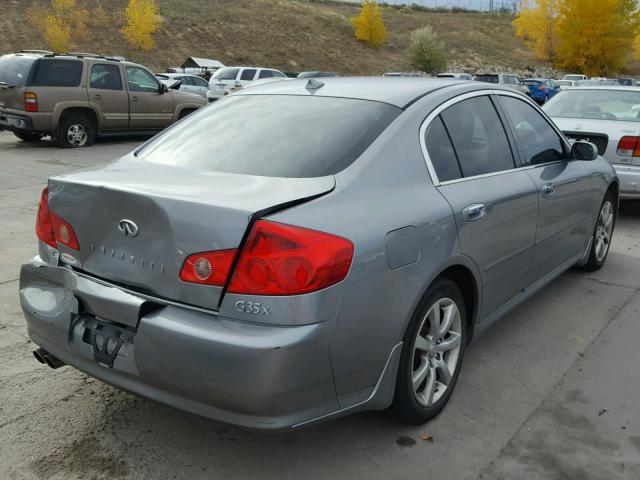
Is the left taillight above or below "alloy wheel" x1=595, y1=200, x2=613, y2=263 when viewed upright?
above

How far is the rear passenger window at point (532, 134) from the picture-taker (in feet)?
13.6

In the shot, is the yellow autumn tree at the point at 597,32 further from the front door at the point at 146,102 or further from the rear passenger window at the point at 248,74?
the front door at the point at 146,102

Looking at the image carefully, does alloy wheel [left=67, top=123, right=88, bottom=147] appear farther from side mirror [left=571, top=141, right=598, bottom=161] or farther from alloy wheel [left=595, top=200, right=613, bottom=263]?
side mirror [left=571, top=141, right=598, bottom=161]

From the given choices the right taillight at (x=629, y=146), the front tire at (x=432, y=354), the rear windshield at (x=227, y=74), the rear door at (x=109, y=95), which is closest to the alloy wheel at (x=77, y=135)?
the rear door at (x=109, y=95)

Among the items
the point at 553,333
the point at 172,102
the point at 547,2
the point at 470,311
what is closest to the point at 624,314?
the point at 553,333

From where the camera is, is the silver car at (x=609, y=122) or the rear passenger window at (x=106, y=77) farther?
the rear passenger window at (x=106, y=77)

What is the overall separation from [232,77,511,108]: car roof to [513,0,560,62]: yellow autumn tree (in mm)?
64393

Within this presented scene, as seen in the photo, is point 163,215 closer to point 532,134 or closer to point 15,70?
point 532,134

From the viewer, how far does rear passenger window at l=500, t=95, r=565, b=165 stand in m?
4.16

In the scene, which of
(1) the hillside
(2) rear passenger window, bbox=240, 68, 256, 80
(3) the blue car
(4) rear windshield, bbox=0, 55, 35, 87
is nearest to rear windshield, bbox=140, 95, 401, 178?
(4) rear windshield, bbox=0, 55, 35, 87

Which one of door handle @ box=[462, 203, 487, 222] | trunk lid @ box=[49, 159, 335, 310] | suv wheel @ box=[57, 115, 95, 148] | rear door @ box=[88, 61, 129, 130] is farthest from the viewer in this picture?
rear door @ box=[88, 61, 129, 130]

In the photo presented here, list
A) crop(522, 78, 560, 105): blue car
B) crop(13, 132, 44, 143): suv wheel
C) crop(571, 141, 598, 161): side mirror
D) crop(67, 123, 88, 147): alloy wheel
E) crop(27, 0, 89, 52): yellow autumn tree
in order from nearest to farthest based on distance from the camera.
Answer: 1. crop(571, 141, 598, 161): side mirror
2. crop(67, 123, 88, 147): alloy wheel
3. crop(13, 132, 44, 143): suv wheel
4. crop(522, 78, 560, 105): blue car
5. crop(27, 0, 89, 52): yellow autumn tree

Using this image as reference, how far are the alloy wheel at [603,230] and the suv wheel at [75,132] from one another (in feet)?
36.7

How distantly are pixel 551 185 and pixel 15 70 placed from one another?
12053mm
